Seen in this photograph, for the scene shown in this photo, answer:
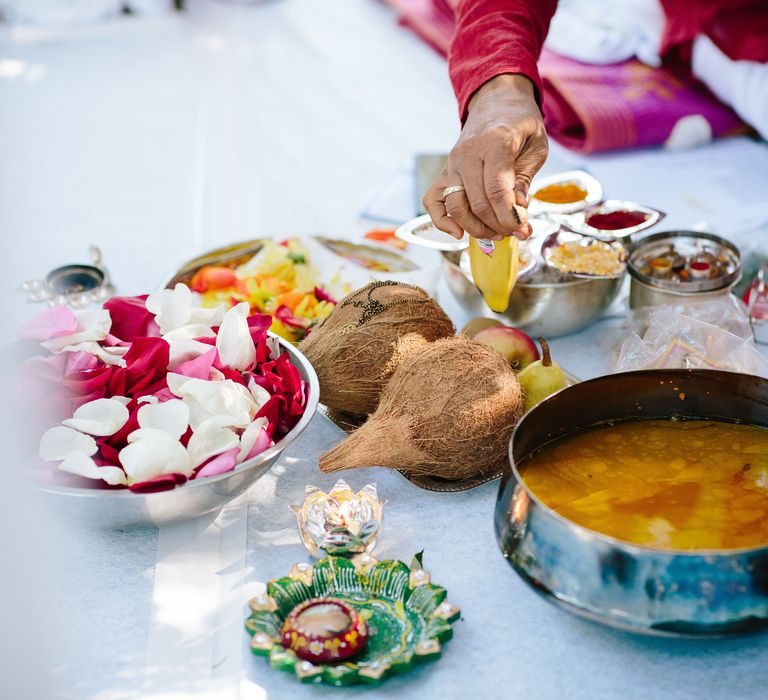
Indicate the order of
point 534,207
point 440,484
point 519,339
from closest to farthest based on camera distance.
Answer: point 440,484 → point 519,339 → point 534,207

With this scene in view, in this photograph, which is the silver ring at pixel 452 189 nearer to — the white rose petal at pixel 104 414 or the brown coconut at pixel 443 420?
the brown coconut at pixel 443 420

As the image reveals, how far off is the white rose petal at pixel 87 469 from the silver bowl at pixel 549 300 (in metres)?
0.48

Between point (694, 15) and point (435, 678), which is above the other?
point (694, 15)

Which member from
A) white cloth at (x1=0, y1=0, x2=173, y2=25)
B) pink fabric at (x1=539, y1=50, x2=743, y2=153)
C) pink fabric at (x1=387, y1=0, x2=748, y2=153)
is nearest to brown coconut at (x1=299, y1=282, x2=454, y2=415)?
pink fabric at (x1=387, y1=0, x2=748, y2=153)

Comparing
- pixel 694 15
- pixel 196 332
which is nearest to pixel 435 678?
pixel 196 332

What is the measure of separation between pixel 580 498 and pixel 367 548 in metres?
0.17

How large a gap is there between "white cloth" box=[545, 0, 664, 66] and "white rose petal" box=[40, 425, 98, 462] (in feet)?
4.34

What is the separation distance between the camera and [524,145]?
2.95 feet

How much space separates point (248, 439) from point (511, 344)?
Result: 312mm

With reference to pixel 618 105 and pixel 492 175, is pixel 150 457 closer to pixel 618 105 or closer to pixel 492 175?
pixel 492 175

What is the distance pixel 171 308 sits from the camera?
2.83 feet

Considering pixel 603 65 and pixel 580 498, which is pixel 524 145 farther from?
pixel 603 65

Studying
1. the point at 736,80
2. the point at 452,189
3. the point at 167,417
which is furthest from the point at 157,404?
the point at 736,80

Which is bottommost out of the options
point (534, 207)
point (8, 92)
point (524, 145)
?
point (8, 92)
